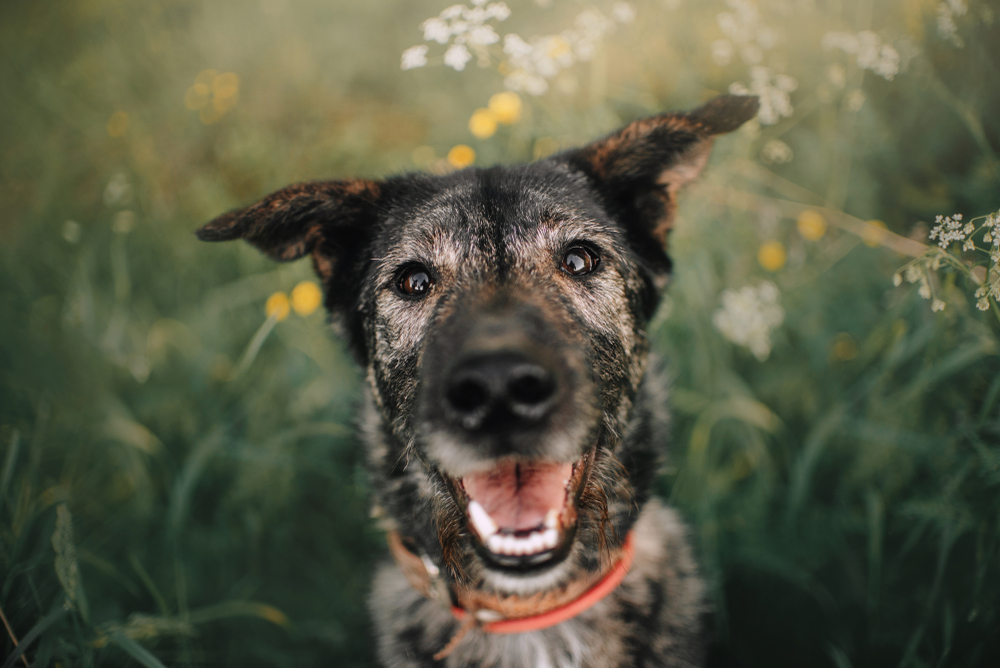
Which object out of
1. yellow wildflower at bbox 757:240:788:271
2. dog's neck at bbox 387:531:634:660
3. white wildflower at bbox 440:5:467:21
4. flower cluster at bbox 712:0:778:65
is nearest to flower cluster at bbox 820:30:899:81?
flower cluster at bbox 712:0:778:65

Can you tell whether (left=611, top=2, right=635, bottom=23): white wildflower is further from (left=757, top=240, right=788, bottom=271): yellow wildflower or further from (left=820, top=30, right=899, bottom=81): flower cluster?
(left=757, top=240, right=788, bottom=271): yellow wildflower

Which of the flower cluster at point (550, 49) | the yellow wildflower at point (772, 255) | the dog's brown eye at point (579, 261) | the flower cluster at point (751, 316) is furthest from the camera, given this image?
the yellow wildflower at point (772, 255)

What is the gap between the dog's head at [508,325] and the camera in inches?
62.7

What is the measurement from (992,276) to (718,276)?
70.5 inches

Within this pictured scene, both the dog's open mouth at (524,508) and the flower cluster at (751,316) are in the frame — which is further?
the flower cluster at (751,316)

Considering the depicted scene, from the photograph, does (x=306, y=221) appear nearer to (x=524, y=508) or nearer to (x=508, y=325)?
(x=508, y=325)

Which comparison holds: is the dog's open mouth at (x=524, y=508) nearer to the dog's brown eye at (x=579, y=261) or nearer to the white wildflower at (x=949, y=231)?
the dog's brown eye at (x=579, y=261)

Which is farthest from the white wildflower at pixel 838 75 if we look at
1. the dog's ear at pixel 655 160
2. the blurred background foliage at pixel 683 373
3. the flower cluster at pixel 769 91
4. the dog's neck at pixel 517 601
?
the dog's neck at pixel 517 601

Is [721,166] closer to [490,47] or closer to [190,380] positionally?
[490,47]

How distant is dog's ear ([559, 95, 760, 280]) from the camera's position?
2123 millimetres

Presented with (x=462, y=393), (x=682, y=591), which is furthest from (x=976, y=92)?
(x=462, y=393)

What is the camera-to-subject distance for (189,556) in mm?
3287

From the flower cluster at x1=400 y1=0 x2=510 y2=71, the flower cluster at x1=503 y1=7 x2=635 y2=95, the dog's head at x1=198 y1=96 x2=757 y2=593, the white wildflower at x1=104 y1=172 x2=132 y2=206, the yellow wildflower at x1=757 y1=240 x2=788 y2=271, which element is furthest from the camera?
the white wildflower at x1=104 y1=172 x2=132 y2=206

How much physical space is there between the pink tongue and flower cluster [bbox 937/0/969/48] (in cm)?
312
